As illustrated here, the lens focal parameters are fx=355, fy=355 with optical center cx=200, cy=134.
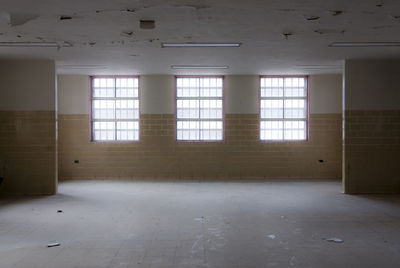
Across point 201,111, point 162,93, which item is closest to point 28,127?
point 162,93

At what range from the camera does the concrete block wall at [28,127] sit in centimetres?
761

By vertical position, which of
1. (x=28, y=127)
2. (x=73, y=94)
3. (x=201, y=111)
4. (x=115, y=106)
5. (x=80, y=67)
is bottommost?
(x=28, y=127)

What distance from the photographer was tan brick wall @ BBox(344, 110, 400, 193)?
7715mm

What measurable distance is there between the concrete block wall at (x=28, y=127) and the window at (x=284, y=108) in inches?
213

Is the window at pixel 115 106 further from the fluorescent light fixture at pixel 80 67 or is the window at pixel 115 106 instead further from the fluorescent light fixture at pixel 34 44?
the fluorescent light fixture at pixel 34 44

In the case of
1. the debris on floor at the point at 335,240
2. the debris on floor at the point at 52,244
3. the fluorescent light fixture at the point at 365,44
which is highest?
the fluorescent light fixture at the point at 365,44

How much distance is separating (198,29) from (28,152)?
481 cm

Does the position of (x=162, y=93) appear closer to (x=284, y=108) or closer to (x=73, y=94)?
(x=73, y=94)

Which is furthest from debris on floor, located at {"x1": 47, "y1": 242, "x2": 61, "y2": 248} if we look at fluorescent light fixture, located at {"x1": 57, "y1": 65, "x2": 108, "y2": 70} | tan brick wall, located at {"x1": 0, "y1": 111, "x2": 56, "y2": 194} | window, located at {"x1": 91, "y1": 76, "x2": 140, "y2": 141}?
window, located at {"x1": 91, "y1": 76, "x2": 140, "y2": 141}

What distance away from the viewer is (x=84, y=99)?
9.70 metres

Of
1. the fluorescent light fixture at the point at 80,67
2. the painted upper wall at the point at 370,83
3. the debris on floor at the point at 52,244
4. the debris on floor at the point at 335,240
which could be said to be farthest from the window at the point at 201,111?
the debris on floor at the point at 52,244

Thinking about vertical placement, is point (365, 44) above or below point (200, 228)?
above

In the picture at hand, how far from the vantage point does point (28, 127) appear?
25.3 ft

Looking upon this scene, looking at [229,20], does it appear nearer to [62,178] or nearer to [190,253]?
[190,253]
